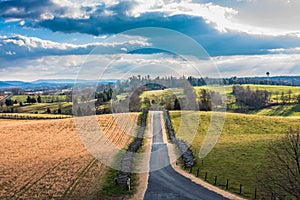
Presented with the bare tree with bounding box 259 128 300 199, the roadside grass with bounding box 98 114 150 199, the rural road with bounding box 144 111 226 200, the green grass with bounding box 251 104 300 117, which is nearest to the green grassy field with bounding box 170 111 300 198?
the bare tree with bounding box 259 128 300 199

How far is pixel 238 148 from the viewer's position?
55781 millimetres

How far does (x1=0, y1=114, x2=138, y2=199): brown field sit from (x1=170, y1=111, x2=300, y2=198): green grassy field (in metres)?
13.6

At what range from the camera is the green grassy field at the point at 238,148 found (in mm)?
39000

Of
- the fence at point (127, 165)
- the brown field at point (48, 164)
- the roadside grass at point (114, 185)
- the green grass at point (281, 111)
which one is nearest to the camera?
the roadside grass at point (114, 185)

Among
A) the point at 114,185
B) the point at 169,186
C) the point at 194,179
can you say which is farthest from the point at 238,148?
the point at 114,185

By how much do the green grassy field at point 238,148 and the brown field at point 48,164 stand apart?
44.8 ft

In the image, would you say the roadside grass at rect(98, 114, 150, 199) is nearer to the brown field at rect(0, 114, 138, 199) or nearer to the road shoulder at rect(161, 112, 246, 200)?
the brown field at rect(0, 114, 138, 199)

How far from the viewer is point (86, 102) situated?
463 ft

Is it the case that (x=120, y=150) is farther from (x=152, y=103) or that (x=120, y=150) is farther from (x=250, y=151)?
(x=152, y=103)

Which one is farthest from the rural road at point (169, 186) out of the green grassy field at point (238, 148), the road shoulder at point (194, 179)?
the green grassy field at point (238, 148)

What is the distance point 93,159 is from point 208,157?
57.0 ft

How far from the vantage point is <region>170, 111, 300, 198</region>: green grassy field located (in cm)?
3900

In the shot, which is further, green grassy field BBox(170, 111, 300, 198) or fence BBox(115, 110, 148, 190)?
green grassy field BBox(170, 111, 300, 198)

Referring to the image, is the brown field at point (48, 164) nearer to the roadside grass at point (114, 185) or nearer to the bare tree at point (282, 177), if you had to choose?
the roadside grass at point (114, 185)
